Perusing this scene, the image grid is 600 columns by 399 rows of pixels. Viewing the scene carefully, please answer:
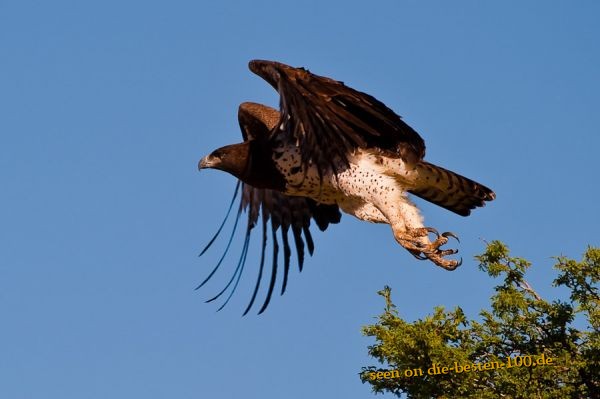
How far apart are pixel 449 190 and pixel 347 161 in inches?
32.9

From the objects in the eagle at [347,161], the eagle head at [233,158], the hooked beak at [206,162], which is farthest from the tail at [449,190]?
the hooked beak at [206,162]

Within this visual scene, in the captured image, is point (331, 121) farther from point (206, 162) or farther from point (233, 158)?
point (206, 162)

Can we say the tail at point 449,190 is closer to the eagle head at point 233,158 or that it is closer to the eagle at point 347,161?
the eagle at point 347,161

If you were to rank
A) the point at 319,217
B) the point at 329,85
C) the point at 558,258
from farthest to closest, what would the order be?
1. the point at 319,217
2. the point at 558,258
3. the point at 329,85

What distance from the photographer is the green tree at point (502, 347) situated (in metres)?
11.7

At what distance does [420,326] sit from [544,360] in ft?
3.16

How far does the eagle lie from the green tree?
0.63 meters

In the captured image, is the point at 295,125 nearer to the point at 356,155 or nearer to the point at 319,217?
the point at 356,155

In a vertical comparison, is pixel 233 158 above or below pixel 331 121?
above

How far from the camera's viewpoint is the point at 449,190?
39.5 feet

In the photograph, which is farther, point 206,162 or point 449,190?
point 206,162

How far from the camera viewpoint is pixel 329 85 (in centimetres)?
1141

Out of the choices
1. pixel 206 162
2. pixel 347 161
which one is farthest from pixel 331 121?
pixel 206 162

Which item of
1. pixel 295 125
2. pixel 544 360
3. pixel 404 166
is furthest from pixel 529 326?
pixel 295 125
